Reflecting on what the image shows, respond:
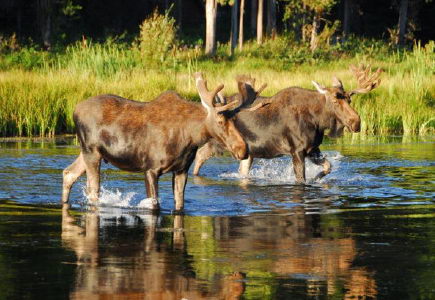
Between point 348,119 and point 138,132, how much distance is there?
15.0 ft

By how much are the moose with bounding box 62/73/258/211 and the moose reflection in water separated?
0.67 m

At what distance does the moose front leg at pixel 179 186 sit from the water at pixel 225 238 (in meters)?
0.21

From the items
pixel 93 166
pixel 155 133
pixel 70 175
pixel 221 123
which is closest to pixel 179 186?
pixel 155 133

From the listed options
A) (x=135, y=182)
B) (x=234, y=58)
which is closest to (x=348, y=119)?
(x=135, y=182)

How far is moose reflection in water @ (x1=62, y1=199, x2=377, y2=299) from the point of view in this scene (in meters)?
8.24

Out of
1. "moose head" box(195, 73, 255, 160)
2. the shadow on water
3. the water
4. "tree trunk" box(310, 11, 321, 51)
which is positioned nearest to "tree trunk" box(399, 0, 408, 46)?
"tree trunk" box(310, 11, 321, 51)

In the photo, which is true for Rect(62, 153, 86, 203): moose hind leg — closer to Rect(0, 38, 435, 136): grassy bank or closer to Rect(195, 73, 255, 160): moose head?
Rect(195, 73, 255, 160): moose head

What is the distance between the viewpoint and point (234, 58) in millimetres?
42875

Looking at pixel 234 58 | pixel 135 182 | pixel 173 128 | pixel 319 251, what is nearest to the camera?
pixel 319 251

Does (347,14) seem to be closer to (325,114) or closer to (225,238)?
(325,114)

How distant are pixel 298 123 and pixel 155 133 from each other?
163 inches

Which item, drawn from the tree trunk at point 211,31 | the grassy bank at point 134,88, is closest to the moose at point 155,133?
the grassy bank at point 134,88

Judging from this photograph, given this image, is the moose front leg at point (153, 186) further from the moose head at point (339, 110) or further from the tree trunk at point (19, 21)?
the tree trunk at point (19, 21)

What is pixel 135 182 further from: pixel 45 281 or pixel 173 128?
pixel 45 281
